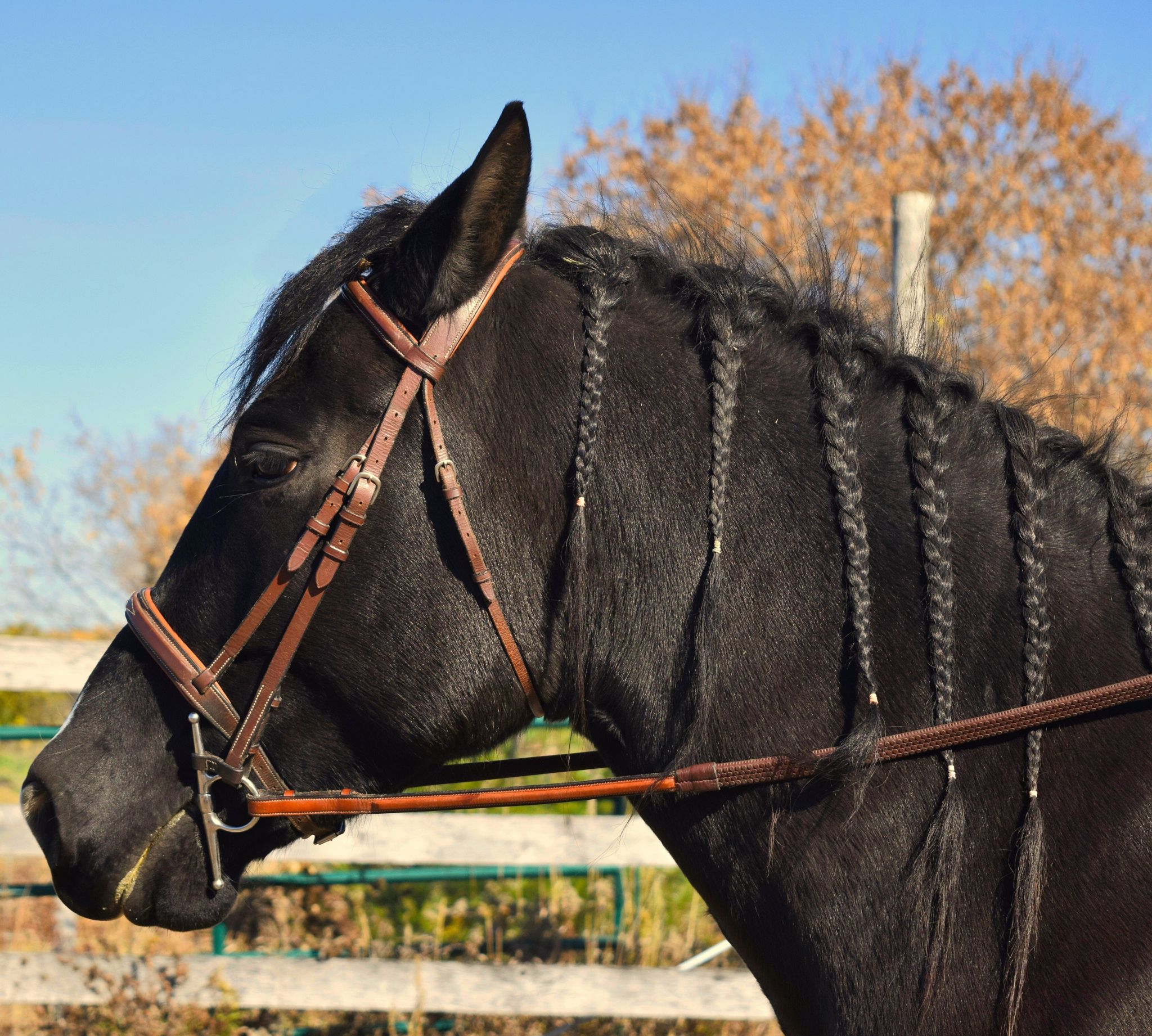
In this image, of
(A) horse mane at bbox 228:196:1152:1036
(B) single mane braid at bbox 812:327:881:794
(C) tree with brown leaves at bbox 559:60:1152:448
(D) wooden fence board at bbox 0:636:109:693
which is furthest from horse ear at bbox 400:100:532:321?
(C) tree with brown leaves at bbox 559:60:1152:448

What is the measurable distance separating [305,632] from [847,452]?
0.99 meters

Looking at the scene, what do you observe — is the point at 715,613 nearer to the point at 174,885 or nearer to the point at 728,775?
the point at 728,775

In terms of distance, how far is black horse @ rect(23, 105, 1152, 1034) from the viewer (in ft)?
5.04

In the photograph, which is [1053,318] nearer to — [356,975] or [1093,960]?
[356,975]

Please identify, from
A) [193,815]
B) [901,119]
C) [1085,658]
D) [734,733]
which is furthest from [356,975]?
[901,119]

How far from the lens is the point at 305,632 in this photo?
1.71 meters

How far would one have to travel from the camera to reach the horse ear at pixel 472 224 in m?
1.65

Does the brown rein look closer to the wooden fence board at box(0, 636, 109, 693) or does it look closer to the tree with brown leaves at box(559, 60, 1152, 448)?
the wooden fence board at box(0, 636, 109, 693)

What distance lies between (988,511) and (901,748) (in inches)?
17.1

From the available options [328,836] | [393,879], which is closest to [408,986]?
[393,879]

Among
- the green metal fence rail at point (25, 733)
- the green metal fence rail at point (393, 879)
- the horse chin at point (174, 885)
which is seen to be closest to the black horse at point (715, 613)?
the horse chin at point (174, 885)

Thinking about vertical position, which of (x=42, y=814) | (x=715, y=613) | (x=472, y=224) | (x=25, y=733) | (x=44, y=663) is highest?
(x=472, y=224)

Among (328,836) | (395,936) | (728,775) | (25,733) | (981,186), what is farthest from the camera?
(981,186)

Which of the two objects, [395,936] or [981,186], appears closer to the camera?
[395,936]
